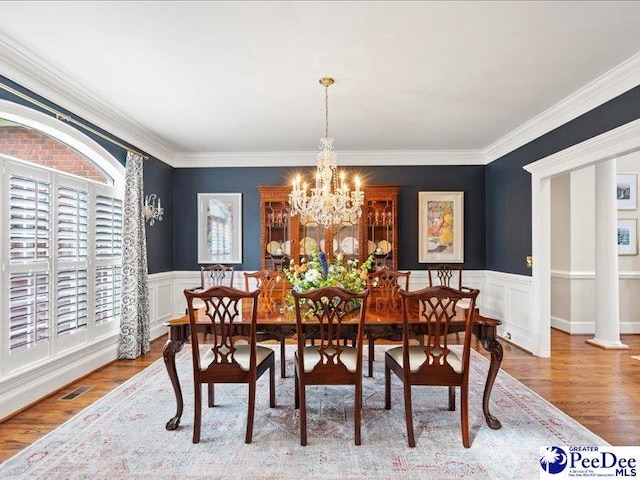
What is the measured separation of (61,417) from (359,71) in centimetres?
348

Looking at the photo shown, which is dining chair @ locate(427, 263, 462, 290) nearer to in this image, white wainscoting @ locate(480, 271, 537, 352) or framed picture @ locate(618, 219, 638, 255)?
white wainscoting @ locate(480, 271, 537, 352)

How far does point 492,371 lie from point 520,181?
3.05m

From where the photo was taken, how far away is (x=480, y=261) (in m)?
5.68

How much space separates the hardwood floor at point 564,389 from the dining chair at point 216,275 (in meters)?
1.09

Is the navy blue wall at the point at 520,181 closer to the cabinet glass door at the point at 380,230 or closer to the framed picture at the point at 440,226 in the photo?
the framed picture at the point at 440,226

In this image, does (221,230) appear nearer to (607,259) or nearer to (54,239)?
(54,239)

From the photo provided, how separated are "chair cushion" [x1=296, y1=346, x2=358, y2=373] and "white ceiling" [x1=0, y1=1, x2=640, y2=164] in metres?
2.12

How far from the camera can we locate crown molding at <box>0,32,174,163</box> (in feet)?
8.82

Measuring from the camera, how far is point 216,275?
5418 millimetres

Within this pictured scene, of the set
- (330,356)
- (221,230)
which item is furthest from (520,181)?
(221,230)

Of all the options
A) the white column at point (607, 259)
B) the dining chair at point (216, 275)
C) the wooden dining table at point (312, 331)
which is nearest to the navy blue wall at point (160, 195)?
the dining chair at point (216, 275)

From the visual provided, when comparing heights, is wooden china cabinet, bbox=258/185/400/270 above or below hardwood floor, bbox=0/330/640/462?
above

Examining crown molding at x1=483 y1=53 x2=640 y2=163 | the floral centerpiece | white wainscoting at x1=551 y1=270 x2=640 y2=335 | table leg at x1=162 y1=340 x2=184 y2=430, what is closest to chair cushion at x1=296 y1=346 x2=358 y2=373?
the floral centerpiece

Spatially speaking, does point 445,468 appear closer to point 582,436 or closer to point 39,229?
point 582,436
